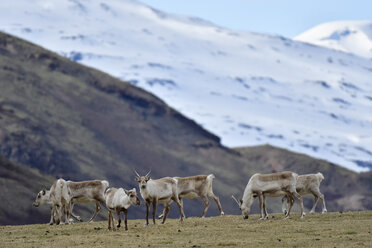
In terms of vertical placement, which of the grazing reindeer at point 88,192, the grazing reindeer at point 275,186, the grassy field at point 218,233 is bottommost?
the grassy field at point 218,233

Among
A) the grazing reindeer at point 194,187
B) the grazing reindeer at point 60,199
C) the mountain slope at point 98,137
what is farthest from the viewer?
the mountain slope at point 98,137

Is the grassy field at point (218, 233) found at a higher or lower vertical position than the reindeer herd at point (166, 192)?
lower

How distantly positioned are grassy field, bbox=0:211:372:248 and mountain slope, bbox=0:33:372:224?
6667 cm

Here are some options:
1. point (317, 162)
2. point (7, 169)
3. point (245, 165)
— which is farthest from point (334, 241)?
point (317, 162)

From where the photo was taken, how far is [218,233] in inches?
1126

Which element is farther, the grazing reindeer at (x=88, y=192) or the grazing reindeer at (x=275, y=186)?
the grazing reindeer at (x=88, y=192)

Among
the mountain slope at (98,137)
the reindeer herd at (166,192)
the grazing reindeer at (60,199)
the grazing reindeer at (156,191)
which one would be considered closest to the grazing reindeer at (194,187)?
the reindeer herd at (166,192)

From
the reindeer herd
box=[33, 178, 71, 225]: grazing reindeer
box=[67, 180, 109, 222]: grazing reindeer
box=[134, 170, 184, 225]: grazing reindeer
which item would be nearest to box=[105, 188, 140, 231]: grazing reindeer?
the reindeer herd

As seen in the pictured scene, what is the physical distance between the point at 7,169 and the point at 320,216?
7440 centimetres

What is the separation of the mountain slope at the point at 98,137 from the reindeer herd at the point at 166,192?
62487mm

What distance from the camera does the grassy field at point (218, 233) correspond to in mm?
25884

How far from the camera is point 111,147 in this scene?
149125 millimetres

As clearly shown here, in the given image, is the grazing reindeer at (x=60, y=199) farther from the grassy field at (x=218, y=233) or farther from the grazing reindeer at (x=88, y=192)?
the grassy field at (x=218, y=233)

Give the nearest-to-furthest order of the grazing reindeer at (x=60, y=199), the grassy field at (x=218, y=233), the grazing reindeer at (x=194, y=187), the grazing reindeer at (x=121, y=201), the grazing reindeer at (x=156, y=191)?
the grassy field at (x=218, y=233), the grazing reindeer at (x=121, y=201), the grazing reindeer at (x=156, y=191), the grazing reindeer at (x=60, y=199), the grazing reindeer at (x=194, y=187)
